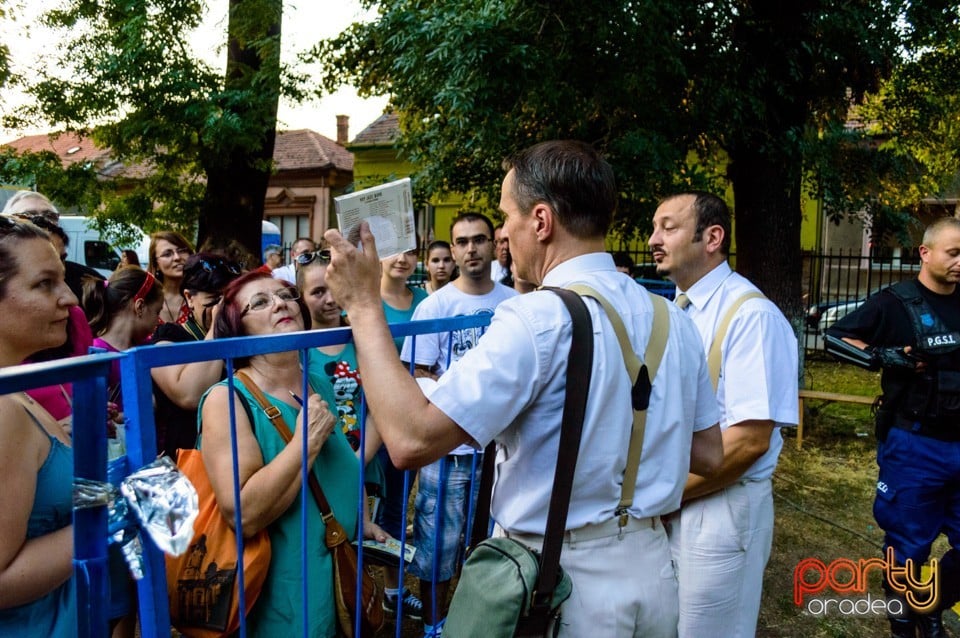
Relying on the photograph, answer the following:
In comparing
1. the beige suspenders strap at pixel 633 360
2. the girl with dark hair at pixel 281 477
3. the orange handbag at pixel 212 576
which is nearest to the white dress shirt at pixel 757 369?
the beige suspenders strap at pixel 633 360

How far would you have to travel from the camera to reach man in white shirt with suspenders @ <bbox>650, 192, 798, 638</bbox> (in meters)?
2.48

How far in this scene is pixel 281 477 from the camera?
201cm

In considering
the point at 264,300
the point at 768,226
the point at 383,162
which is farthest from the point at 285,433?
the point at 383,162

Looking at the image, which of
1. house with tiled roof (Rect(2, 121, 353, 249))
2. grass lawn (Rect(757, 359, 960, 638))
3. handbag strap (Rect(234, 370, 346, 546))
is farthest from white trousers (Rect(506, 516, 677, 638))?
house with tiled roof (Rect(2, 121, 353, 249))

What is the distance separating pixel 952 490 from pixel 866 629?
90 cm

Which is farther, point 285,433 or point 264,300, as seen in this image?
point 264,300

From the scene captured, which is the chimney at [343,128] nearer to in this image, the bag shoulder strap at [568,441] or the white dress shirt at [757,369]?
the white dress shirt at [757,369]

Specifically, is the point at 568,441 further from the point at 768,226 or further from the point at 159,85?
the point at 159,85

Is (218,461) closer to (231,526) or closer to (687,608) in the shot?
(231,526)

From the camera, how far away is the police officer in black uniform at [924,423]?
12.1 feet

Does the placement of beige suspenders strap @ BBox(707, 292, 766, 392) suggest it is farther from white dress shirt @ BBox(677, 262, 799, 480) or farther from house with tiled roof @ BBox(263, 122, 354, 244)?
house with tiled roof @ BBox(263, 122, 354, 244)

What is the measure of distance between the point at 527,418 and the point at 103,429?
0.82 metres

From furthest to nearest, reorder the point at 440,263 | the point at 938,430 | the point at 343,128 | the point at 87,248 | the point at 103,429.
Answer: the point at 343,128
the point at 87,248
the point at 440,263
the point at 938,430
the point at 103,429

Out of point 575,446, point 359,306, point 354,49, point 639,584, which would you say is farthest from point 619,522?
point 354,49
